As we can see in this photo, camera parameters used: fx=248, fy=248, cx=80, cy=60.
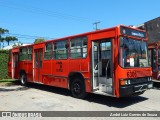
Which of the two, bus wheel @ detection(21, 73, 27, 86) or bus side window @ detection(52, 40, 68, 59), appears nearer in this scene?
bus side window @ detection(52, 40, 68, 59)

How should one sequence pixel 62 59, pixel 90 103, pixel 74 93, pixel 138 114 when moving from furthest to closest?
pixel 62 59, pixel 74 93, pixel 90 103, pixel 138 114

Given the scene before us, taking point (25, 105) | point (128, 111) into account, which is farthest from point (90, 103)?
point (25, 105)

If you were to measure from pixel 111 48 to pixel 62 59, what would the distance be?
3.60m

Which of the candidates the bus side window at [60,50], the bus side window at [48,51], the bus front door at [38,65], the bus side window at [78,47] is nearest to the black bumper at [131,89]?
the bus side window at [78,47]

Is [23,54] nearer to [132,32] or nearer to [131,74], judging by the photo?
[132,32]

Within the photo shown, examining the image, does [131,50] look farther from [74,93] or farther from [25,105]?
[25,105]

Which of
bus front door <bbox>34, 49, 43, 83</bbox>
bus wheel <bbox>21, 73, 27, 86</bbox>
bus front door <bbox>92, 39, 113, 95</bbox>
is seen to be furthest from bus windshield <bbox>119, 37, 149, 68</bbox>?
bus wheel <bbox>21, 73, 27, 86</bbox>

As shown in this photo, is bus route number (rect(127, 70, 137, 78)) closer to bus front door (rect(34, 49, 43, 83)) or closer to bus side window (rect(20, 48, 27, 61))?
bus front door (rect(34, 49, 43, 83))

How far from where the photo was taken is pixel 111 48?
9.50 metres

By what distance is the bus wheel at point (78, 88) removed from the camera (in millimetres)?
11068

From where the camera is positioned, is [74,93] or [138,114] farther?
[74,93]

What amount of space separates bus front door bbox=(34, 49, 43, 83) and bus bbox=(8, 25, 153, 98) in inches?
34.3

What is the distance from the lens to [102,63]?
1051 cm

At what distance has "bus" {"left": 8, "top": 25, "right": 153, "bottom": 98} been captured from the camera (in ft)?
30.6
